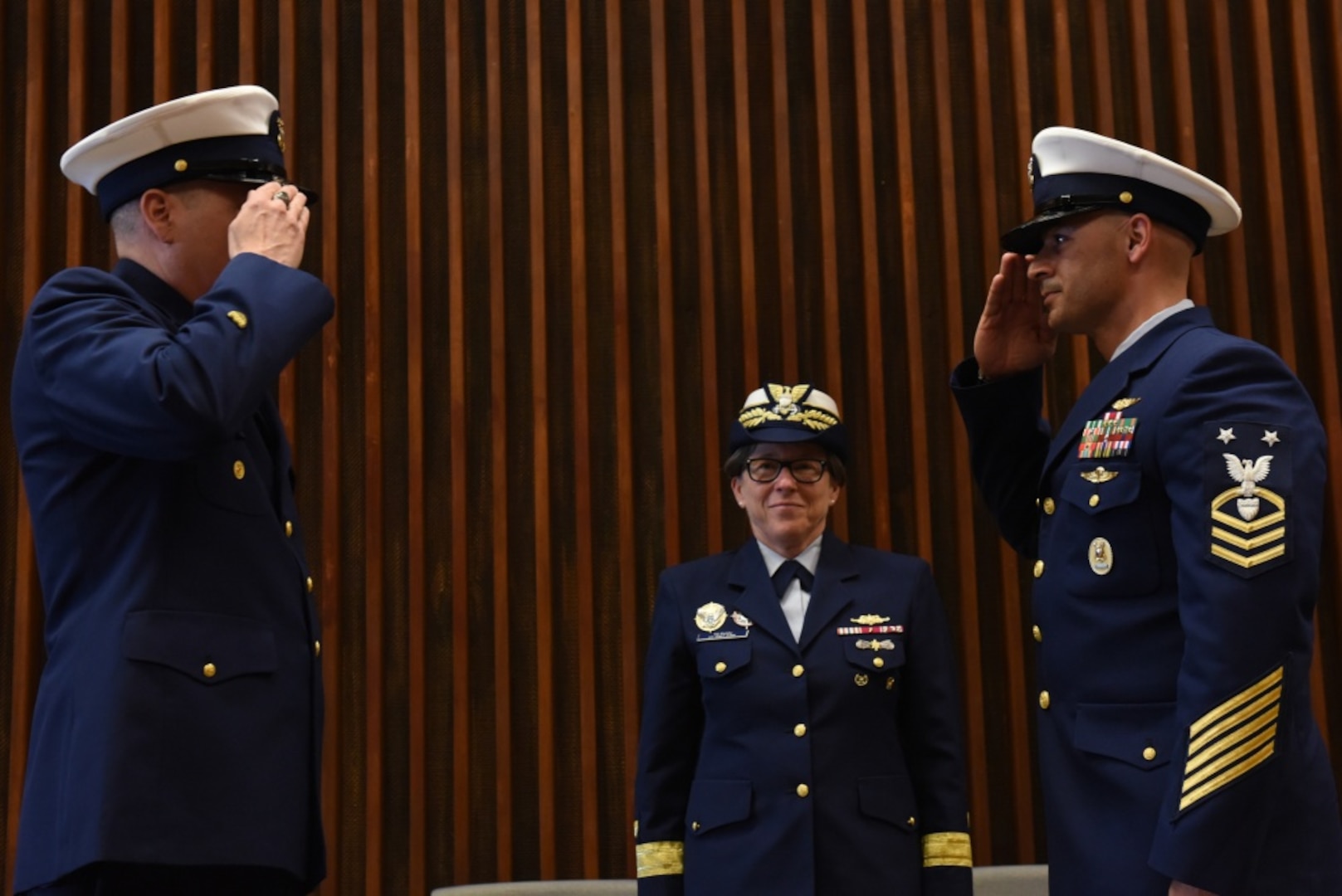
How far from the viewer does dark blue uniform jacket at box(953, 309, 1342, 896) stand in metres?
1.58

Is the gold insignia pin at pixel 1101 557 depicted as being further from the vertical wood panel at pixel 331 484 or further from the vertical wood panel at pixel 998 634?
the vertical wood panel at pixel 331 484

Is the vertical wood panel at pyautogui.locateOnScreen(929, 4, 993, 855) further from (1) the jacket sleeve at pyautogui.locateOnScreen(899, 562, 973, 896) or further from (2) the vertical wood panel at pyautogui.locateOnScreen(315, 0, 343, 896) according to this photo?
(2) the vertical wood panel at pyautogui.locateOnScreen(315, 0, 343, 896)

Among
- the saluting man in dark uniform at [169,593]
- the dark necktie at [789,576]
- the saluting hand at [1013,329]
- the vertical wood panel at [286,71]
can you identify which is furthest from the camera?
the vertical wood panel at [286,71]

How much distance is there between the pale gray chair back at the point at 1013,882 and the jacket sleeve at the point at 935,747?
457 mm

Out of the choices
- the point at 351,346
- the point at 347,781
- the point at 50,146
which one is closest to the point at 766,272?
the point at 351,346

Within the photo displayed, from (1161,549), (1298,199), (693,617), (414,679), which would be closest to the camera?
(1161,549)

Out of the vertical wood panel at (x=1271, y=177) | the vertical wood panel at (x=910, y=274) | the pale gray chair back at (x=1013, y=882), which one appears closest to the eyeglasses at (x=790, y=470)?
the vertical wood panel at (x=910, y=274)

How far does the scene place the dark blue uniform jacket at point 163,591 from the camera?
4.95 feet

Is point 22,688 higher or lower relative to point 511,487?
lower

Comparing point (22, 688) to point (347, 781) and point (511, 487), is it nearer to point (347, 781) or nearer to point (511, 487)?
point (347, 781)

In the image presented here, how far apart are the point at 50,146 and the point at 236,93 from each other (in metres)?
2.00

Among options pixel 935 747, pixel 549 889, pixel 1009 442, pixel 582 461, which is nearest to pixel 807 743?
pixel 935 747

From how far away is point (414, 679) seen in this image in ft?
10.8

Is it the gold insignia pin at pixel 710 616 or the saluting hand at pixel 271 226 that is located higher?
the saluting hand at pixel 271 226
